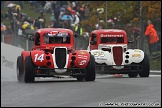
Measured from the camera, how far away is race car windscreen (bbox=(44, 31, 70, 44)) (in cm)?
1834

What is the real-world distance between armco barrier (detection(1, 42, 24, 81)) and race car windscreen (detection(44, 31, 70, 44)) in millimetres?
2387

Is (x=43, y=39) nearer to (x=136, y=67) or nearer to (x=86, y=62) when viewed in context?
(x=86, y=62)

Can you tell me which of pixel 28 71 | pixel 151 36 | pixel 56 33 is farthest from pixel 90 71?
pixel 151 36

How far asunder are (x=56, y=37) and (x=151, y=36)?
34.6 feet

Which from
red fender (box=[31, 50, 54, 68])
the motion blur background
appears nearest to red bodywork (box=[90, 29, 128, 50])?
the motion blur background

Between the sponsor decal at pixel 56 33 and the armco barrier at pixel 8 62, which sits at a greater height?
the sponsor decal at pixel 56 33

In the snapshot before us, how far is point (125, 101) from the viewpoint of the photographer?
1012cm

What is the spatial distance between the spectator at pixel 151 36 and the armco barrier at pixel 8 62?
27.8ft

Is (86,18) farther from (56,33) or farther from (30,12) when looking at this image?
(56,33)

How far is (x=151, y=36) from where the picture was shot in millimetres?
28172

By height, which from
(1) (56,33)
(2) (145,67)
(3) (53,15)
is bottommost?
(2) (145,67)

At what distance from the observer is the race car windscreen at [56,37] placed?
18.3 meters

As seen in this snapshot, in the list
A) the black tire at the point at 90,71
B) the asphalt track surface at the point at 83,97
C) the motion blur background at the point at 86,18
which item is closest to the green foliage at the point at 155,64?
the motion blur background at the point at 86,18

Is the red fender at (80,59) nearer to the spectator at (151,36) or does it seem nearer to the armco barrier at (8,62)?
the armco barrier at (8,62)
